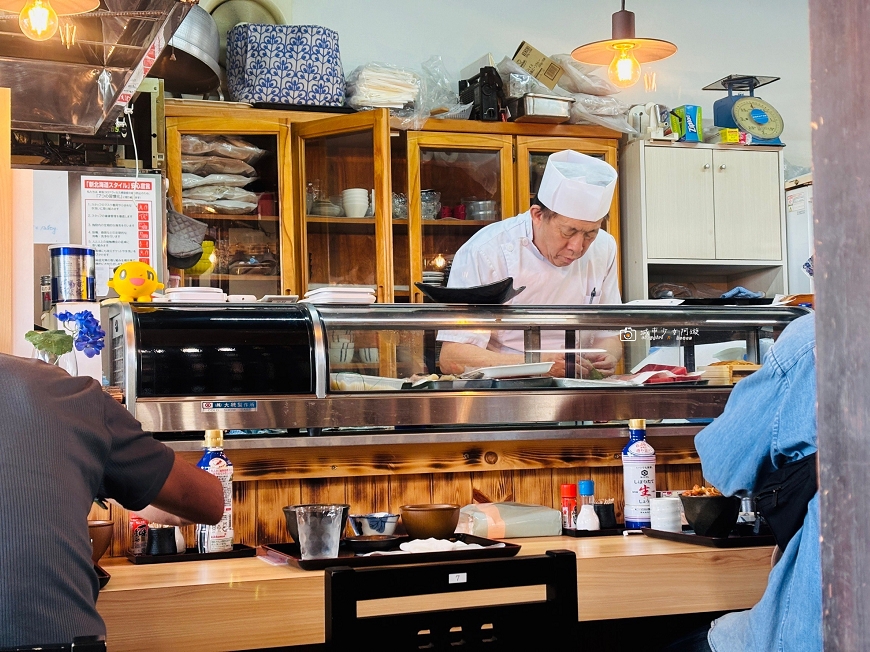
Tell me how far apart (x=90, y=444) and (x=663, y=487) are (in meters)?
1.62

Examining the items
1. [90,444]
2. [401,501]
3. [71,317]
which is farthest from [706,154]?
[90,444]

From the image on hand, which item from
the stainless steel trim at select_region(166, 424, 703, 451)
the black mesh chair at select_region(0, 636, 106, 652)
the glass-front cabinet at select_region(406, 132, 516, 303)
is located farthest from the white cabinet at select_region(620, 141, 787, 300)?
the black mesh chair at select_region(0, 636, 106, 652)

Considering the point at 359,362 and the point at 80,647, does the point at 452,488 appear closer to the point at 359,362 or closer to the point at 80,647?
the point at 359,362

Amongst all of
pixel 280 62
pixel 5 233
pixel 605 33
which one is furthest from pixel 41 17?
pixel 605 33

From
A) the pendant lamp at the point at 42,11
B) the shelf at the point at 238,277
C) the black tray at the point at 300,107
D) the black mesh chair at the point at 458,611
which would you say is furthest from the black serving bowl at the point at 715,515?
the black tray at the point at 300,107

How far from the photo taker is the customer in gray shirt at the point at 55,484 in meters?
1.33

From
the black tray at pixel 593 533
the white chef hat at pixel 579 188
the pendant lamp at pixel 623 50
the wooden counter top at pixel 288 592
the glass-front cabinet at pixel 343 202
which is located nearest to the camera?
the wooden counter top at pixel 288 592

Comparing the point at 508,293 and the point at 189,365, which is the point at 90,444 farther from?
the point at 508,293

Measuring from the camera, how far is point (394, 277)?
471cm

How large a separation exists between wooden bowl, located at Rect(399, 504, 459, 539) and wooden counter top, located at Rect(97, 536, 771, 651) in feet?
0.58

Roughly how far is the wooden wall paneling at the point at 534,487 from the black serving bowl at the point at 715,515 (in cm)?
43

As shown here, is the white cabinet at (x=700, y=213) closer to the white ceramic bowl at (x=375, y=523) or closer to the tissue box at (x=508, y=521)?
the tissue box at (x=508, y=521)

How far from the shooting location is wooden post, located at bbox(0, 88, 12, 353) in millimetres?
2025

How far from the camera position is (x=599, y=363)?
103 inches
